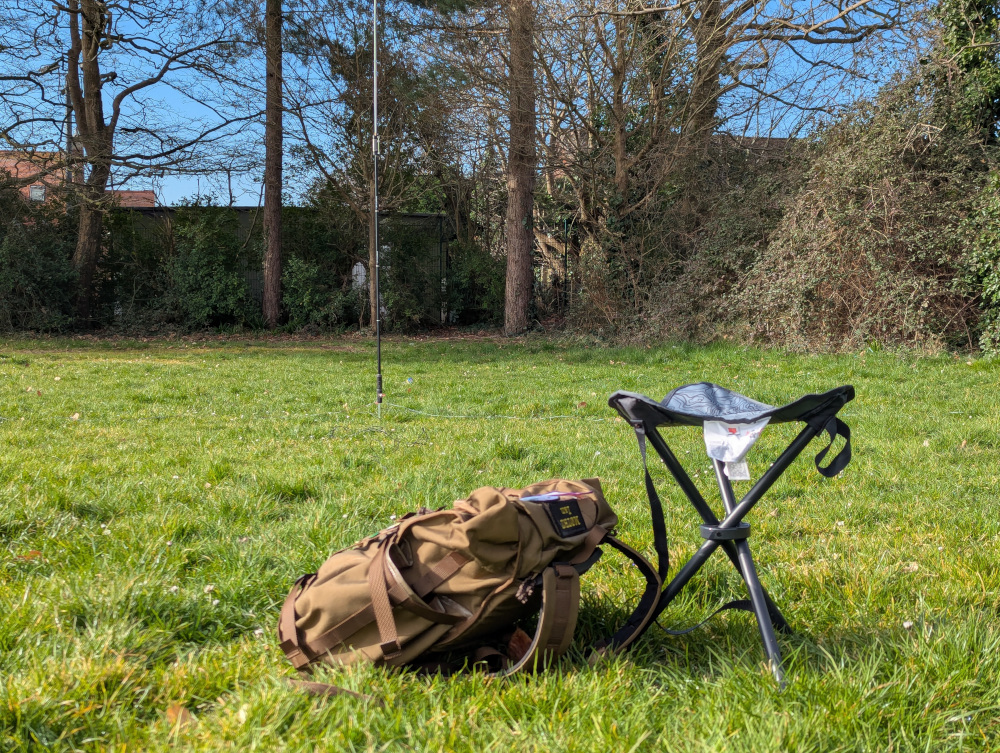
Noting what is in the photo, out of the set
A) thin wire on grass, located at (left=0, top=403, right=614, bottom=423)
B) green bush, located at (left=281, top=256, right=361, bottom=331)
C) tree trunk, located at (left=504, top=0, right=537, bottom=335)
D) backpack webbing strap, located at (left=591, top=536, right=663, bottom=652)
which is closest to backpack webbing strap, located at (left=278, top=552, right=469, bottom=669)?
backpack webbing strap, located at (left=591, top=536, right=663, bottom=652)

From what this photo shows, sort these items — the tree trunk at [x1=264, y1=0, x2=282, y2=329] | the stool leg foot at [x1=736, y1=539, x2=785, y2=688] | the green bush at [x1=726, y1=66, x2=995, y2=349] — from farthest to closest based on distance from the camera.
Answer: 1. the tree trunk at [x1=264, y1=0, x2=282, y2=329]
2. the green bush at [x1=726, y1=66, x2=995, y2=349]
3. the stool leg foot at [x1=736, y1=539, x2=785, y2=688]

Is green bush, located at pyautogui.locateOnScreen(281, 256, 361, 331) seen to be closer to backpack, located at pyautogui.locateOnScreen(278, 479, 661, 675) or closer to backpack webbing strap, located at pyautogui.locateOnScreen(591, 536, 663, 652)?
backpack, located at pyautogui.locateOnScreen(278, 479, 661, 675)

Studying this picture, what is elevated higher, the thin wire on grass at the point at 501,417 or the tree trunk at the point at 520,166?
the tree trunk at the point at 520,166

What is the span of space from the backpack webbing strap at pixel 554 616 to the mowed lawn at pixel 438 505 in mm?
65

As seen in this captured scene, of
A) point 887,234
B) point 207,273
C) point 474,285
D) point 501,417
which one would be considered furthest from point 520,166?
point 501,417

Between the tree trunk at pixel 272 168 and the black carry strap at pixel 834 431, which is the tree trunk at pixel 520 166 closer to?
the tree trunk at pixel 272 168

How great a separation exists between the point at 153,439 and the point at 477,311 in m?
14.6

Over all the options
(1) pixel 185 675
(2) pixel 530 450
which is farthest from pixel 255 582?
(2) pixel 530 450

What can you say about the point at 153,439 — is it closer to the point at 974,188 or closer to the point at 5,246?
the point at 974,188

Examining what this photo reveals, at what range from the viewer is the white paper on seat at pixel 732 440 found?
1.97 meters

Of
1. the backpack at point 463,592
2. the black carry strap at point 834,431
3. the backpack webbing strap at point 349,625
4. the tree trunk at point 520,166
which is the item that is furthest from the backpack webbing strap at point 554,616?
the tree trunk at point 520,166

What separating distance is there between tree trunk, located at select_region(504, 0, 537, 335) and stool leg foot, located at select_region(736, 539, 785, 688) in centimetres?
1268

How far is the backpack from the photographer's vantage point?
198 cm

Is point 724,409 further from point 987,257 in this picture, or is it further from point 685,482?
point 987,257
